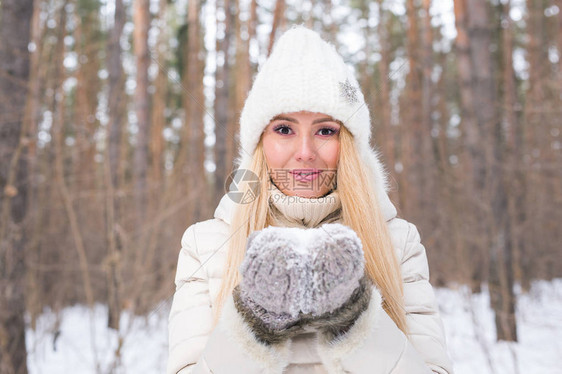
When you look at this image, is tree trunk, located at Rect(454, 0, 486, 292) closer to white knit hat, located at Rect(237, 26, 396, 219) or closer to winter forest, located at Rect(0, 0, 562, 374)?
winter forest, located at Rect(0, 0, 562, 374)

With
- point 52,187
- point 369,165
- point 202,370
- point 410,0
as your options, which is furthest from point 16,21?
point 410,0

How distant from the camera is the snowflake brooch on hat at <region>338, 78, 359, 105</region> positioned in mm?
1478

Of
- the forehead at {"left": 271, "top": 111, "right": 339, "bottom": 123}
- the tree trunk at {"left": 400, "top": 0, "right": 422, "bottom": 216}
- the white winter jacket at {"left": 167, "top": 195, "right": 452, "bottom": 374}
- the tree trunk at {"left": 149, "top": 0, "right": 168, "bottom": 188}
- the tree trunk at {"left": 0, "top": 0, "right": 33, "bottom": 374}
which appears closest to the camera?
the white winter jacket at {"left": 167, "top": 195, "right": 452, "bottom": 374}

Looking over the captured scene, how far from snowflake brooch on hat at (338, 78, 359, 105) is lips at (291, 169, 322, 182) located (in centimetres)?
26

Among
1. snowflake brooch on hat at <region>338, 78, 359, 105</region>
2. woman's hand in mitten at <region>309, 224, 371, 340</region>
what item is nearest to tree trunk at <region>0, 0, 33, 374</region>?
snowflake brooch on hat at <region>338, 78, 359, 105</region>

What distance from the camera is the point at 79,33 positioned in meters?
13.4

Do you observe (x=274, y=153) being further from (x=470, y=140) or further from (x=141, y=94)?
(x=141, y=94)

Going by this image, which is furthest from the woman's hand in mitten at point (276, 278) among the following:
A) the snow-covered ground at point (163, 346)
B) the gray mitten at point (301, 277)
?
the snow-covered ground at point (163, 346)

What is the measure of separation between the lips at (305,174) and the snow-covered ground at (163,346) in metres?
2.02

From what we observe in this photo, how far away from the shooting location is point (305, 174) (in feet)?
4.68

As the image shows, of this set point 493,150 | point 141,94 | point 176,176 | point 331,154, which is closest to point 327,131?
point 331,154

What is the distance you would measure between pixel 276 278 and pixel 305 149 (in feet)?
1.71

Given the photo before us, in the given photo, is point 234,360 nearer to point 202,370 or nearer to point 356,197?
point 202,370

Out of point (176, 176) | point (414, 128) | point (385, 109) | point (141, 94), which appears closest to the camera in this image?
point (176, 176)
